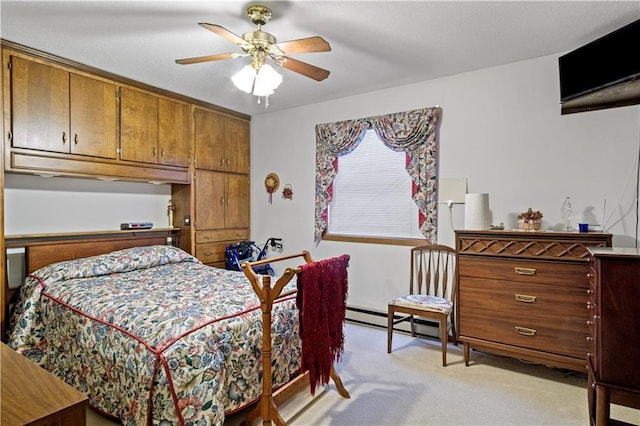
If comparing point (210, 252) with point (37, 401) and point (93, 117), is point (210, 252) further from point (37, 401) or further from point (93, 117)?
point (37, 401)

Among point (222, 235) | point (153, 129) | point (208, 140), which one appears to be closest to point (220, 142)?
point (208, 140)

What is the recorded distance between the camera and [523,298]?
8.52 feet

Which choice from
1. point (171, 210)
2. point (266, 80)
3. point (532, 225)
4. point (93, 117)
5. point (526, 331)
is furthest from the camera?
point (171, 210)

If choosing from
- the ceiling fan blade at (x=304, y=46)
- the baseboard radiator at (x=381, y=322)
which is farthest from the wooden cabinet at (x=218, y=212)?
the ceiling fan blade at (x=304, y=46)

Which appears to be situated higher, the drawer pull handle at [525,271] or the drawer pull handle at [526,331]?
the drawer pull handle at [525,271]

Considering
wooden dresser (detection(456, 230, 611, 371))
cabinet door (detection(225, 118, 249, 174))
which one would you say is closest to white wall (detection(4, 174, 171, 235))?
cabinet door (detection(225, 118, 249, 174))

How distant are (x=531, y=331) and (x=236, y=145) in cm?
390

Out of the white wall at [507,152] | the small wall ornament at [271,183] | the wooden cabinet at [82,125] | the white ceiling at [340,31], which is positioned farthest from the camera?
the small wall ornament at [271,183]

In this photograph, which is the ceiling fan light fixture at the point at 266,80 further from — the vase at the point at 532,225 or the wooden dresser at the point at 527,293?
the vase at the point at 532,225

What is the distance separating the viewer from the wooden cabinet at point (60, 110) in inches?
110

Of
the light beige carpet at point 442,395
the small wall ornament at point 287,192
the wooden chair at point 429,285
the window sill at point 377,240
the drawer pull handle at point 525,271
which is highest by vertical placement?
the small wall ornament at point 287,192

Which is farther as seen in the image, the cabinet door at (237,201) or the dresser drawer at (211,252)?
the cabinet door at (237,201)

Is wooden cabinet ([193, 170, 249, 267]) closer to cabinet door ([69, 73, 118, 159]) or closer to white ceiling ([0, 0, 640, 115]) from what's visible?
cabinet door ([69, 73, 118, 159])

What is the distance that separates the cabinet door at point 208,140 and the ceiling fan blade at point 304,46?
7.60 feet
